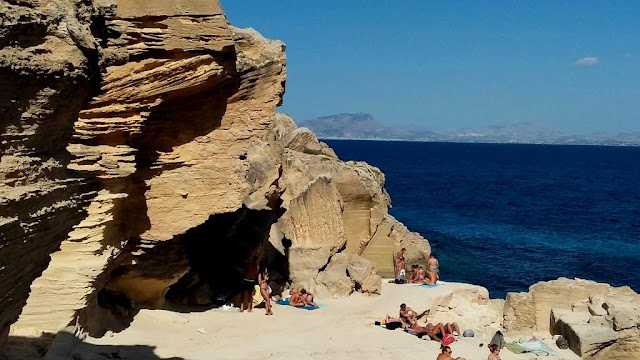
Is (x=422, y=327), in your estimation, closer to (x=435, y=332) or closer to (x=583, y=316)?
(x=435, y=332)

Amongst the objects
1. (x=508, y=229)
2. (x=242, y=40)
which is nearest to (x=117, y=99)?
(x=242, y=40)

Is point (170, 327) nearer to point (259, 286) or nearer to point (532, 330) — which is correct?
point (259, 286)

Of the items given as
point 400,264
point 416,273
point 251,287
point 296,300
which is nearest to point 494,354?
point 296,300

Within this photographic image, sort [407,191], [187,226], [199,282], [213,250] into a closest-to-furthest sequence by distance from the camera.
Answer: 1. [187,226]
2. [199,282]
3. [213,250]
4. [407,191]

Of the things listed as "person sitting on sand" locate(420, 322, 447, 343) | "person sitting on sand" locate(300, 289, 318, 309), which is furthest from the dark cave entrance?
"person sitting on sand" locate(420, 322, 447, 343)

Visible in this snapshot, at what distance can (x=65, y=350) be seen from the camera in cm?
961

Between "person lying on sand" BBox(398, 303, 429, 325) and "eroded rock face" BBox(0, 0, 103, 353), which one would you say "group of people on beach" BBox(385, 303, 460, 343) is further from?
"eroded rock face" BBox(0, 0, 103, 353)

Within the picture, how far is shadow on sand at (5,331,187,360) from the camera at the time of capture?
29.0ft

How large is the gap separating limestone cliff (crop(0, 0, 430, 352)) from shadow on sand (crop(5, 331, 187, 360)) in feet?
0.72

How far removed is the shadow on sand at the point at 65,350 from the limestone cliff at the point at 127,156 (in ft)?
0.72

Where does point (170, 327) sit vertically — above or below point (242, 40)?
below

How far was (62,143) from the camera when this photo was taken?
622 centimetres

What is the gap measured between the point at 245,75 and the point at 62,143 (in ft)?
24.4

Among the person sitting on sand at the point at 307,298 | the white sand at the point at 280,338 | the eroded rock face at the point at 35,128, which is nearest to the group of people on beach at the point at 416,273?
the white sand at the point at 280,338
